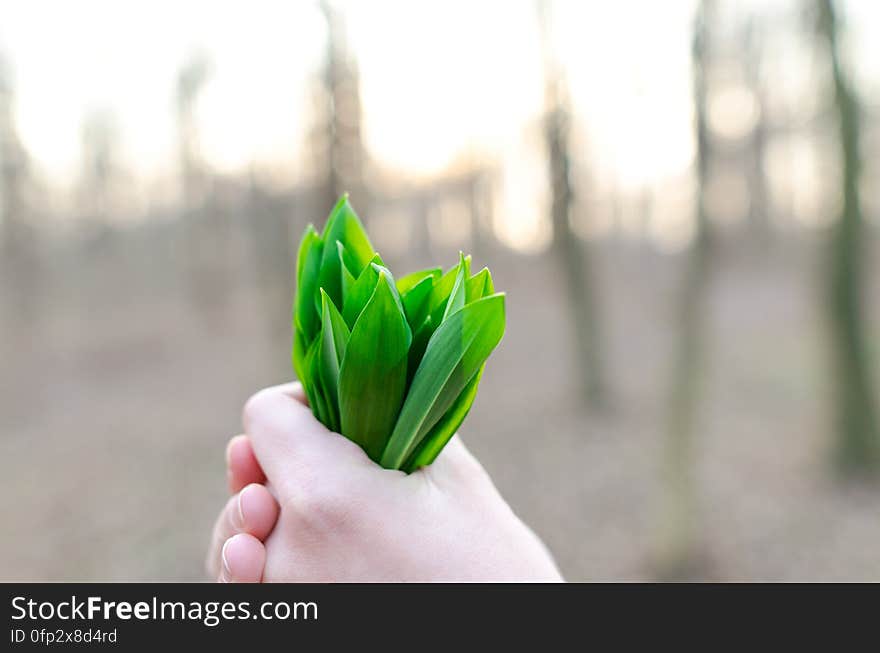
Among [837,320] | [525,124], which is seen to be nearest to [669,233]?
[525,124]

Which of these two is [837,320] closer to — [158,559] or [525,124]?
[525,124]

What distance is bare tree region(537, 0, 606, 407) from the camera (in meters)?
6.38

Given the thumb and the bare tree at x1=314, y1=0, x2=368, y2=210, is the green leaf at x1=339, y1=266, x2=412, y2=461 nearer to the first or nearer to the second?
the thumb

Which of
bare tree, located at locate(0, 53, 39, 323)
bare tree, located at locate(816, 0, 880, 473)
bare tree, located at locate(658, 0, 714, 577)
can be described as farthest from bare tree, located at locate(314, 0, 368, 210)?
bare tree, located at locate(0, 53, 39, 323)

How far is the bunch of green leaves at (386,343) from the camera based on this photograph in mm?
698

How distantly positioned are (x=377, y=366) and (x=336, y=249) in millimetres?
215

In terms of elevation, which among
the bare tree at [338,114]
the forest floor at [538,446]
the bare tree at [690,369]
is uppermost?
the bare tree at [338,114]

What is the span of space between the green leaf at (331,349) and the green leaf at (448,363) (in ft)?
0.32

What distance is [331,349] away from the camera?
2.52 ft

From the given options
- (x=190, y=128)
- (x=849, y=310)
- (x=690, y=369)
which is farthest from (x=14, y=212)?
(x=849, y=310)

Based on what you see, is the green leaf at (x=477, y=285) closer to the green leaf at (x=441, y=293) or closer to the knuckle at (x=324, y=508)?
the green leaf at (x=441, y=293)

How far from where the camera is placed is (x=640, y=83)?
4.82m

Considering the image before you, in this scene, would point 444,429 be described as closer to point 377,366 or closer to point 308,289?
point 377,366

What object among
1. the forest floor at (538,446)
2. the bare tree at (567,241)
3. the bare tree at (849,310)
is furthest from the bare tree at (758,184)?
the bare tree at (849,310)
